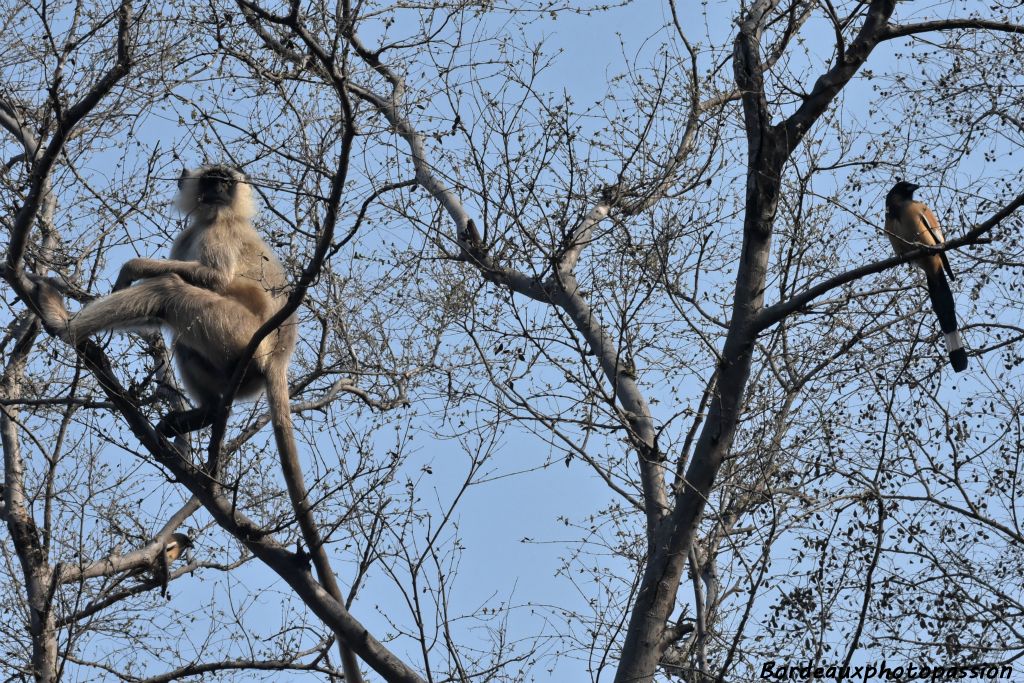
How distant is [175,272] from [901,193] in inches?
184

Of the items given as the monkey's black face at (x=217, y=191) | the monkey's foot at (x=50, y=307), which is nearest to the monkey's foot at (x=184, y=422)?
the monkey's foot at (x=50, y=307)

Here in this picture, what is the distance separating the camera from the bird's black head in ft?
24.9

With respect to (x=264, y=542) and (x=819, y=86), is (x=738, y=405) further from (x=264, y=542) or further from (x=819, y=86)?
(x=264, y=542)

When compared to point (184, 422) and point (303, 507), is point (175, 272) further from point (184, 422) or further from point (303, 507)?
point (303, 507)

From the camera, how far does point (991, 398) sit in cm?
629

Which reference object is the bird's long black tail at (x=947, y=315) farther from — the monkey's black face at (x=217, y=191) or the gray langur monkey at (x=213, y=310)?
the monkey's black face at (x=217, y=191)

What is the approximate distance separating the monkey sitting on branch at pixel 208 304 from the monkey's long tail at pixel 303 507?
1cm

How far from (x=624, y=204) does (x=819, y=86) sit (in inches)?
51.1

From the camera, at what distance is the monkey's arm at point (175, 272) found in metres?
6.73

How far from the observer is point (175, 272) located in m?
6.87

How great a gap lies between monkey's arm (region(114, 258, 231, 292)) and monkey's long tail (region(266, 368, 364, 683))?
938mm

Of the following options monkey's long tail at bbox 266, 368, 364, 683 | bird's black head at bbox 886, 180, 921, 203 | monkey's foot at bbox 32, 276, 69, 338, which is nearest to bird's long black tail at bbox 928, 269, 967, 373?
bird's black head at bbox 886, 180, 921, 203

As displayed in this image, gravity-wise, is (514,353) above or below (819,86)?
below

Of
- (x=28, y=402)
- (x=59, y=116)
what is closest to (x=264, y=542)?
(x=28, y=402)
